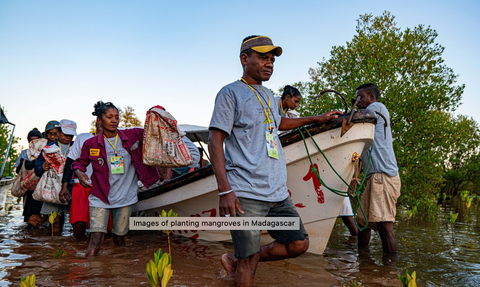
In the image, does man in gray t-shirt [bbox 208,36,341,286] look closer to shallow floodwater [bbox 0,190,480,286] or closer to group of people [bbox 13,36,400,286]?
group of people [bbox 13,36,400,286]

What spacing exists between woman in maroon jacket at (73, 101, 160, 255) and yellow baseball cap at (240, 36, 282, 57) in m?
2.03

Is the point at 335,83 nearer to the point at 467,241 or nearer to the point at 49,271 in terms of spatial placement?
the point at 467,241

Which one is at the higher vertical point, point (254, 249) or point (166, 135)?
point (166, 135)

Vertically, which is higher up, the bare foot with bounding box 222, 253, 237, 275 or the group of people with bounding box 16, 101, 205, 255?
the group of people with bounding box 16, 101, 205, 255

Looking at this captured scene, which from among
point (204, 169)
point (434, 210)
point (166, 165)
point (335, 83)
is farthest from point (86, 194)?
point (335, 83)

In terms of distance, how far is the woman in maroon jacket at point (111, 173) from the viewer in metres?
3.81

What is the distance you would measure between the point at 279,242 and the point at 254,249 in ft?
1.00

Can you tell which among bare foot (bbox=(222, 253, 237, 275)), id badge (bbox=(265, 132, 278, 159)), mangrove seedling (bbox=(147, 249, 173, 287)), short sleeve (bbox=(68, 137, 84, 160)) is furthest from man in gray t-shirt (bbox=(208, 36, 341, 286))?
short sleeve (bbox=(68, 137, 84, 160))

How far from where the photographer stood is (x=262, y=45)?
2.54m

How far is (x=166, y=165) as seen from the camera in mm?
4023

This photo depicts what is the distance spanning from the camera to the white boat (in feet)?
11.7
